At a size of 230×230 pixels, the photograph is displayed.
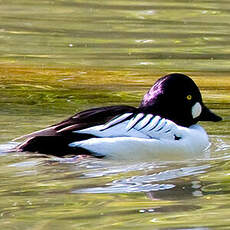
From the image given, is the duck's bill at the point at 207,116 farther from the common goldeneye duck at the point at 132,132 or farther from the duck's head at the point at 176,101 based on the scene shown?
the common goldeneye duck at the point at 132,132

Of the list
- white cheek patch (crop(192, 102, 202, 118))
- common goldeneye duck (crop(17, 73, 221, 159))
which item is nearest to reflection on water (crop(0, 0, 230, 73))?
white cheek patch (crop(192, 102, 202, 118))

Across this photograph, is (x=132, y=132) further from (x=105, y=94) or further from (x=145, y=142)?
(x=105, y=94)

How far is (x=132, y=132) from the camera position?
→ 26.6 ft

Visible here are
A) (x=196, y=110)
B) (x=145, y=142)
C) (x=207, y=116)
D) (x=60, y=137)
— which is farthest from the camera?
(x=207, y=116)

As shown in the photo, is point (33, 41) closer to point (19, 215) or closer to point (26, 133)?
point (26, 133)

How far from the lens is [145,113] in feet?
27.6

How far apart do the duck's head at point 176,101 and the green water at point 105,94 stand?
1.03 feet

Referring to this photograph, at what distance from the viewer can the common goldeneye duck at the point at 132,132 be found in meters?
7.86

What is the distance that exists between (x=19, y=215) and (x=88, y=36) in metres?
8.75

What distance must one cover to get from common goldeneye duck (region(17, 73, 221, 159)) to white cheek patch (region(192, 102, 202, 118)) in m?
0.13

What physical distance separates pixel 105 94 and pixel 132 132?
260 centimetres

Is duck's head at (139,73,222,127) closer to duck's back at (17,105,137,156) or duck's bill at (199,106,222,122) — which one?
duck's bill at (199,106,222,122)

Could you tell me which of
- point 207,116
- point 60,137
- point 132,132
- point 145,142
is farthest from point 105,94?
point 60,137

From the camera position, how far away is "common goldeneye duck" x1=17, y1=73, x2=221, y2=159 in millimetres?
7855
